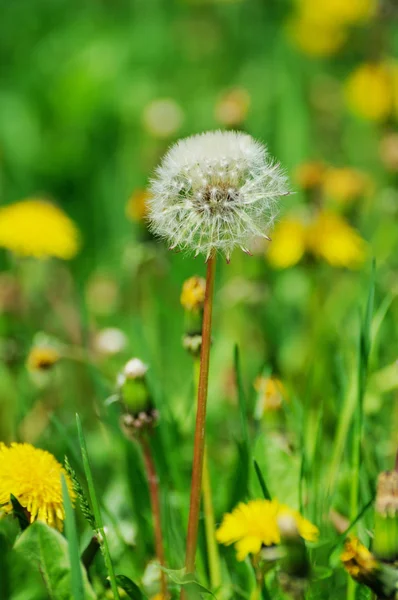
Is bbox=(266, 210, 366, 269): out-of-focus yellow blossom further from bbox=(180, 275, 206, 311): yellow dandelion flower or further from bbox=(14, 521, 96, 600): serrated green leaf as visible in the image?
bbox=(14, 521, 96, 600): serrated green leaf

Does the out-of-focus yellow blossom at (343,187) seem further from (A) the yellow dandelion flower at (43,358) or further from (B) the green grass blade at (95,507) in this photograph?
(B) the green grass blade at (95,507)

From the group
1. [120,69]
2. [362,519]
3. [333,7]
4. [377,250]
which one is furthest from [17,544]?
[333,7]

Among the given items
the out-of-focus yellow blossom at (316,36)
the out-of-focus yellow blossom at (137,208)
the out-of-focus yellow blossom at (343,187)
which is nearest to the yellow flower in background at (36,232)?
the out-of-focus yellow blossom at (137,208)

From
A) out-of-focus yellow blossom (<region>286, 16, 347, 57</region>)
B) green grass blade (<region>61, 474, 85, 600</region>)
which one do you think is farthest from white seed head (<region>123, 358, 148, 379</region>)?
out-of-focus yellow blossom (<region>286, 16, 347, 57</region>)

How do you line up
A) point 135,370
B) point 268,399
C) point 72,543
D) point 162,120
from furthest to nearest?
point 162,120 < point 268,399 < point 135,370 < point 72,543

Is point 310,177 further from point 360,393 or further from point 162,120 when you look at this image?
point 360,393

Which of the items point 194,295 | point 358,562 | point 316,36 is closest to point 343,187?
point 194,295
